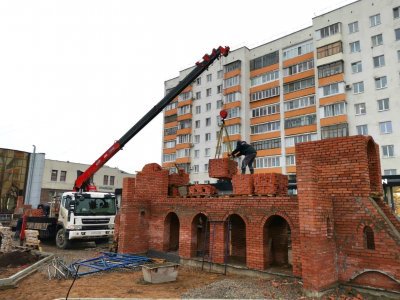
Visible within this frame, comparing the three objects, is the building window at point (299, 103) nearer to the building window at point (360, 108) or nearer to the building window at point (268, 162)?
the building window at point (360, 108)

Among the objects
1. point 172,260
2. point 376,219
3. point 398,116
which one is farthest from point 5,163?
point 398,116

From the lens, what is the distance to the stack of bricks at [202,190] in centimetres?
1139

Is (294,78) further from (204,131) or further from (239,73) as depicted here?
(204,131)

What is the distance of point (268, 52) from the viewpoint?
39.5 m

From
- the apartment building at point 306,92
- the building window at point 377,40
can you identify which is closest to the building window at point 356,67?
the apartment building at point 306,92

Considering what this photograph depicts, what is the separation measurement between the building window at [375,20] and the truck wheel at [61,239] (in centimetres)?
3337

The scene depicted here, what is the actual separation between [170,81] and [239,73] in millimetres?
13645

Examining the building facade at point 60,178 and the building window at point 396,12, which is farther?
the building facade at point 60,178

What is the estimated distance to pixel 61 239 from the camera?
15352 mm

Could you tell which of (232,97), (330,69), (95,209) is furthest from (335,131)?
(95,209)

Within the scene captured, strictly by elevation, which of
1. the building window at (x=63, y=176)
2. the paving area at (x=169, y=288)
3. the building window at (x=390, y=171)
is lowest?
the paving area at (x=169, y=288)

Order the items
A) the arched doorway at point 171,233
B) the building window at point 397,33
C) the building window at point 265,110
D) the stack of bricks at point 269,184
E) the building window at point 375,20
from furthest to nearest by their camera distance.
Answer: the building window at point 265,110
the building window at point 375,20
the building window at point 397,33
the arched doorway at point 171,233
the stack of bricks at point 269,184

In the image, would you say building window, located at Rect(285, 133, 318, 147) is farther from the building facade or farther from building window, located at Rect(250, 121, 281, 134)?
the building facade

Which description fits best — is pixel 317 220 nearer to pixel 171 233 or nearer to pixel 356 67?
pixel 171 233
